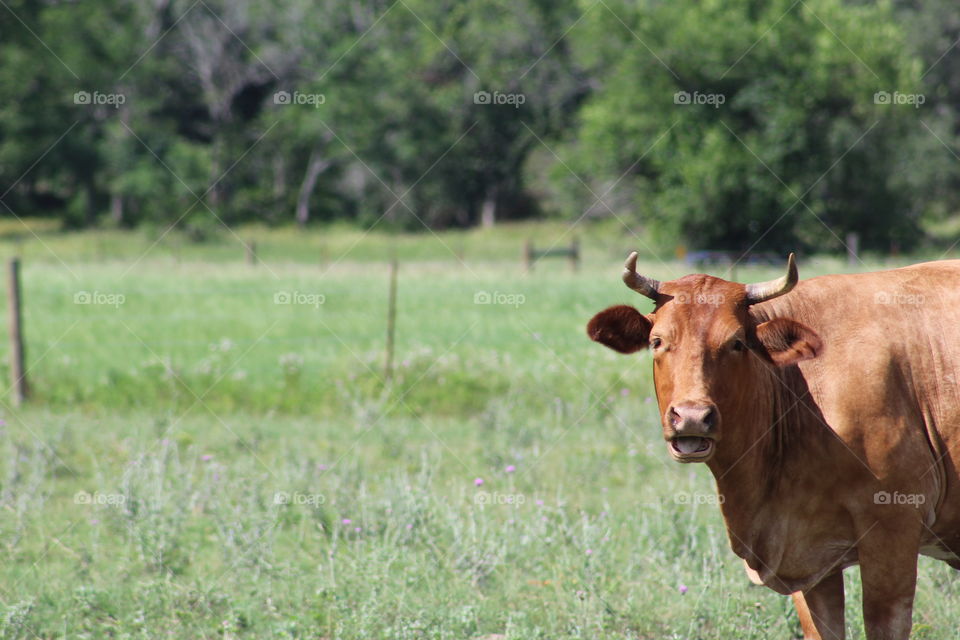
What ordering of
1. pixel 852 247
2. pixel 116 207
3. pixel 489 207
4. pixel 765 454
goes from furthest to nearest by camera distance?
pixel 489 207 < pixel 116 207 < pixel 852 247 < pixel 765 454

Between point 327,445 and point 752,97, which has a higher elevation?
point 752,97

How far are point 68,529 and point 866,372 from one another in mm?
5044

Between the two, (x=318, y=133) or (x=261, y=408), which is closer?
(x=261, y=408)

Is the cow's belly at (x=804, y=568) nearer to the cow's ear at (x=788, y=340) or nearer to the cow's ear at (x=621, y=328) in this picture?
the cow's ear at (x=788, y=340)

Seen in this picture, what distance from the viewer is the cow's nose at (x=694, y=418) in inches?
144

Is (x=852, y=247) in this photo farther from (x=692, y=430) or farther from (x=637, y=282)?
(x=692, y=430)

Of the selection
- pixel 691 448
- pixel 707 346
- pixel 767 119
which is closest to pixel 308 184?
pixel 767 119

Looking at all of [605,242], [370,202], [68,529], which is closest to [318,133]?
[370,202]

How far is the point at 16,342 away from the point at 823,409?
30.1 feet

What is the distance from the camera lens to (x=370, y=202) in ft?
168

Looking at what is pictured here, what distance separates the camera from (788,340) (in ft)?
13.4

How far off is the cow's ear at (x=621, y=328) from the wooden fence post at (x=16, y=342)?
8.27 metres

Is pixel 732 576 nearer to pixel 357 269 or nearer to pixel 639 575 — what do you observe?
pixel 639 575

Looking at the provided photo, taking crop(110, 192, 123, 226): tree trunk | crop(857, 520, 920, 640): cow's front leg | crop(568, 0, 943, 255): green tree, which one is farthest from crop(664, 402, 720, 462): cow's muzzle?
crop(110, 192, 123, 226): tree trunk
